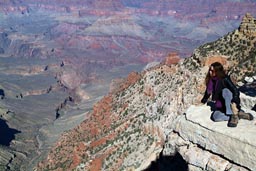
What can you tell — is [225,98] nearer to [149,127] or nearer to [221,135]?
[221,135]

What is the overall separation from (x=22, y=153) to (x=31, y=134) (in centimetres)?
1845

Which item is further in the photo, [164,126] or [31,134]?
[31,134]

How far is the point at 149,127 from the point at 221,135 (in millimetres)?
24581

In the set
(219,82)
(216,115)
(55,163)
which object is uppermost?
(219,82)

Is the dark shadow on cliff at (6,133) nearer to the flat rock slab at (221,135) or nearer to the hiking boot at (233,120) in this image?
the flat rock slab at (221,135)

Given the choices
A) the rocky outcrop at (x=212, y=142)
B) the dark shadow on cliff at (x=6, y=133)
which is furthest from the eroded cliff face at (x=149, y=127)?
the dark shadow on cliff at (x=6, y=133)

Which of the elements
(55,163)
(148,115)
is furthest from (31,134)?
(148,115)

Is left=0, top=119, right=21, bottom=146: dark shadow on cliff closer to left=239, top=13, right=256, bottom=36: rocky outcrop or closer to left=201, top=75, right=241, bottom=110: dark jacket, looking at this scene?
left=239, top=13, right=256, bottom=36: rocky outcrop

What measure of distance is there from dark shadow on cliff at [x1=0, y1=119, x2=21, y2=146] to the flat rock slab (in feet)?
325

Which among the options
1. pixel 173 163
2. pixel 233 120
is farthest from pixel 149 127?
pixel 233 120

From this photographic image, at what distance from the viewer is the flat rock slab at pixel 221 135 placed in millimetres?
10117

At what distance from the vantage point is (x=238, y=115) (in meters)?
11.5

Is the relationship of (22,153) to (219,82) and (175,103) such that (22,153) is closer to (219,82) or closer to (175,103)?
(175,103)

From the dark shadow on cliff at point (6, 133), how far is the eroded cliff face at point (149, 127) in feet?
190
